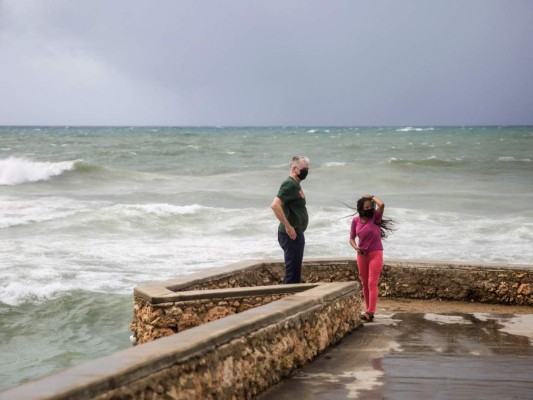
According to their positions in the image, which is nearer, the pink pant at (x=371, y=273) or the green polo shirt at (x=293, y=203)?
the green polo shirt at (x=293, y=203)

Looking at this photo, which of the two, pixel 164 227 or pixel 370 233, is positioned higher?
pixel 370 233

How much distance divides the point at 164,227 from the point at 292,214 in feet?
48.3

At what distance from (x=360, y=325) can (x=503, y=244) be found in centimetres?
1190

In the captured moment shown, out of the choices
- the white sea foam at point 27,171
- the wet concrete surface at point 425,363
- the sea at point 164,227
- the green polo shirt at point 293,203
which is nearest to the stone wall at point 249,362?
the wet concrete surface at point 425,363

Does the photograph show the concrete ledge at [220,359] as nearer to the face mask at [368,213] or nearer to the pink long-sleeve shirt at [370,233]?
the pink long-sleeve shirt at [370,233]

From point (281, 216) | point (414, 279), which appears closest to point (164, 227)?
point (414, 279)

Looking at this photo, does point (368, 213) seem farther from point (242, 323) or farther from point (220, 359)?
point (220, 359)

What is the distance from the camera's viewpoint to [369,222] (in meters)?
7.72

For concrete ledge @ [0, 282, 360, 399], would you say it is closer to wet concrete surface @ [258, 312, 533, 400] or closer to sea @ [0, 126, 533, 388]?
wet concrete surface @ [258, 312, 533, 400]

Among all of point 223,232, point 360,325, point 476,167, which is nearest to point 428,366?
point 360,325

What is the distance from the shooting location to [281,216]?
24.4ft

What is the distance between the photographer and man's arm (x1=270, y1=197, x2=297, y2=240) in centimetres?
744

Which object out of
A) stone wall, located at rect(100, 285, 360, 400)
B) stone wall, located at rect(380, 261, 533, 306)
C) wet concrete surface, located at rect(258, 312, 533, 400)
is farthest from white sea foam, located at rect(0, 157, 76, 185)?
stone wall, located at rect(100, 285, 360, 400)

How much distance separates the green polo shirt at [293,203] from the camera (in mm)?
7453
